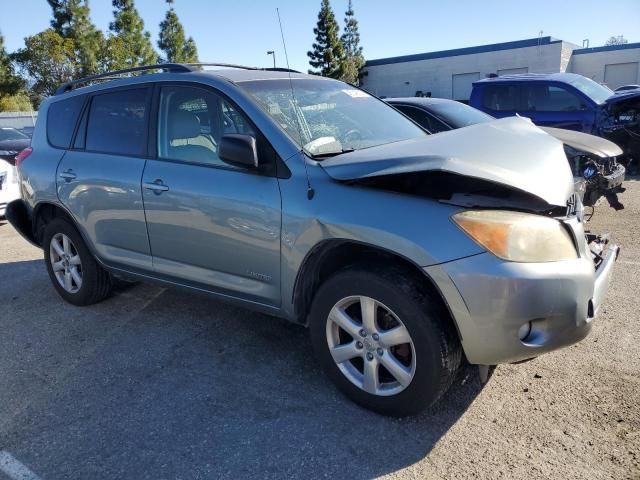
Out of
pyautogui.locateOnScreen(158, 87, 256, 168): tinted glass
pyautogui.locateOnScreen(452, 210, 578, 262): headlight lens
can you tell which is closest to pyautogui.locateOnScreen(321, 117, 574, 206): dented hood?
pyautogui.locateOnScreen(452, 210, 578, 262): headlight lens

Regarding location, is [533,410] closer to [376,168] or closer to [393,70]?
[376,168]

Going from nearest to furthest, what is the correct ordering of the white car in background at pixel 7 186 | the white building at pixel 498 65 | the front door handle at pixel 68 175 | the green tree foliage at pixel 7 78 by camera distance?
the front door handle at pixel 68 175 → the white car in background at pixel 7 186 → the white building at pixel 498 65 → the green tree foliage at pixel 7 78

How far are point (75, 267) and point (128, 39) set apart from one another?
39.6 meters

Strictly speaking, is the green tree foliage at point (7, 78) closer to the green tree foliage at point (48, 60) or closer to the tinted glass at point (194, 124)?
the green tree foliage at point (48, 60)

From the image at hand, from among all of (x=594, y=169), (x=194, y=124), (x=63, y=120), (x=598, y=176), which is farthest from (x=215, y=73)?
(x=598, y=176)

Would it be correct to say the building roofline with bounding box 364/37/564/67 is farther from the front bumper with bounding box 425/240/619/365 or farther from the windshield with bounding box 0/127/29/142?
the front bumper with bounding box 425/240/619/365

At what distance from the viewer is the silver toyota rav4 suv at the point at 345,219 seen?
2.38 m

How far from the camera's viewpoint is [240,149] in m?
2.89

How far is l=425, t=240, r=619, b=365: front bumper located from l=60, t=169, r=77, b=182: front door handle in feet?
9.98

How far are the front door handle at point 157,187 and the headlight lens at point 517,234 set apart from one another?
1.97 m

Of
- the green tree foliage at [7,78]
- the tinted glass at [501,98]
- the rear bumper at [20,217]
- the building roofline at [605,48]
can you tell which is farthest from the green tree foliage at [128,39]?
the rear bumper at [20,217]

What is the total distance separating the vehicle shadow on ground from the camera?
2516mm

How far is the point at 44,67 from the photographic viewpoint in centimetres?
3484

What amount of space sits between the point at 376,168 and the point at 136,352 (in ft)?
7.26
